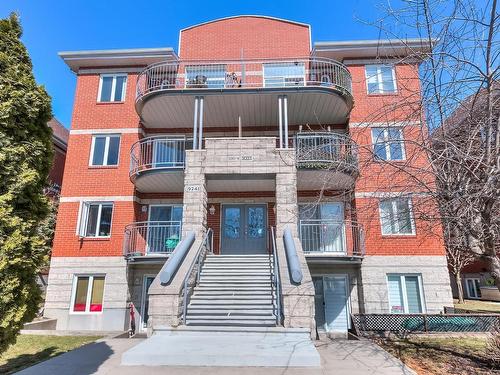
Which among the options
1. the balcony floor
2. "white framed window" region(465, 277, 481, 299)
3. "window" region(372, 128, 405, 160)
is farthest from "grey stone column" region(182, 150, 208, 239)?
"white framed window" region(465, 277, 481, 299)

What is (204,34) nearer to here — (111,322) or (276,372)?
(111,322)

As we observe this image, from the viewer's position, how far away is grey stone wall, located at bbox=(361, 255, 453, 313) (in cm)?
1219

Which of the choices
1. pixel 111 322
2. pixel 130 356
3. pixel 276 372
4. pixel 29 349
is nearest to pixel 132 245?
pixel 111 322

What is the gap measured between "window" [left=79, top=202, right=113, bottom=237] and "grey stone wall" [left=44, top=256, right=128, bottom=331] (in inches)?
42.4

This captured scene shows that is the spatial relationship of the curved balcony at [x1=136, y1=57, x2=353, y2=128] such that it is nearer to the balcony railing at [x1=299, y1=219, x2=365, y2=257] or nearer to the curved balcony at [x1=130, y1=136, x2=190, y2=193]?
the curved balcony at [x1=130, y1=136, x2=190, y2=193]

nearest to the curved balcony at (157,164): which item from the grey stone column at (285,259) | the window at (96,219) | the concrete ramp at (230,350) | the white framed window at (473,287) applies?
the window at (96,219)

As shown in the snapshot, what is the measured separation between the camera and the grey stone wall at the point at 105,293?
12.7 m

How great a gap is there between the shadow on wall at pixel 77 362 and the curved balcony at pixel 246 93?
8601mm

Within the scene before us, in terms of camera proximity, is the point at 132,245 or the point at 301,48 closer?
the point at 132,245

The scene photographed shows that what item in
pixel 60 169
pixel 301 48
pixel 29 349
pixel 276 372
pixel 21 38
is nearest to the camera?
pixel 276 372

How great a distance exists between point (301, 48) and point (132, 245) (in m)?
11.4

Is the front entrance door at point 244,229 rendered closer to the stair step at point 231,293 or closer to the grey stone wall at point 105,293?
the grey stone wall at point 105,293

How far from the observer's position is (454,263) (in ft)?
68.7

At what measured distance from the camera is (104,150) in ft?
47.8
